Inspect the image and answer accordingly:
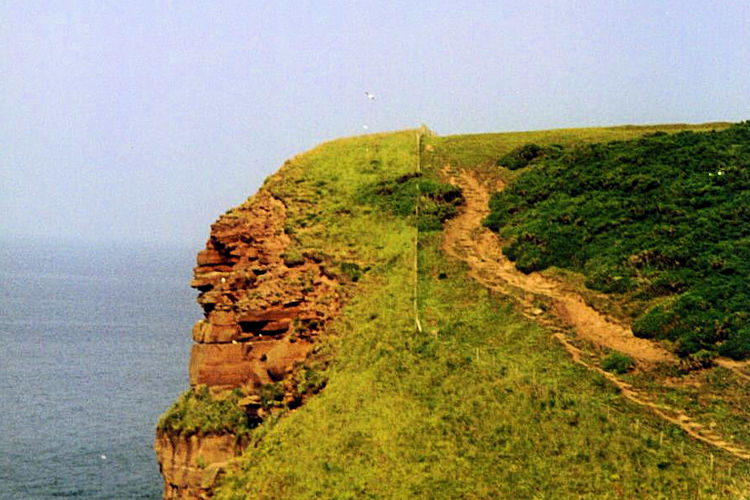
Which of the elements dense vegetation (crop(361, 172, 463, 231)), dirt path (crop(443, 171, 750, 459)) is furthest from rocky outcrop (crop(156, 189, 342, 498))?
dirt path (crop(443, 171, 750, 459))

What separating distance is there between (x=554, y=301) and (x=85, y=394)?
6895 centimetres

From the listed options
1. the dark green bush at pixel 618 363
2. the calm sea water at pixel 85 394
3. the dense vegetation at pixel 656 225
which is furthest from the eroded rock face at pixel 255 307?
the calm sea water at pixel 85 394

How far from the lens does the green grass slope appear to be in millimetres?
25406

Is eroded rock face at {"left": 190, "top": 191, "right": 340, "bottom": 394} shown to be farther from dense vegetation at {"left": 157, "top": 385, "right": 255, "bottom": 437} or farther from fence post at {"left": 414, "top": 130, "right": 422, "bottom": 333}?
fence post at {"left": 414, "top": 130, "right": 422, "bottom": 333}

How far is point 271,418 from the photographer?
3488cm

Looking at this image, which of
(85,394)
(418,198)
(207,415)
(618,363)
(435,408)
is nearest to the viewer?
(435,408)

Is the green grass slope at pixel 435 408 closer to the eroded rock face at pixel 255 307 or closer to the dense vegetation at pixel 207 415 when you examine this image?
the eroded rock face at pixel 255 307

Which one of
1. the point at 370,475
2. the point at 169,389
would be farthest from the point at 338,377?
the point at 169,389

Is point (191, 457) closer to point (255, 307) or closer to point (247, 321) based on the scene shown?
point (247, 321)

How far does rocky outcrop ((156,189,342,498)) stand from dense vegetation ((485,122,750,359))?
29.5 feet

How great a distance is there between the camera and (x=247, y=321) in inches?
1506

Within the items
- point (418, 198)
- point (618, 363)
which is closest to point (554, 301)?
point (618, 363)

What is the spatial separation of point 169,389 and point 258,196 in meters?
57.3

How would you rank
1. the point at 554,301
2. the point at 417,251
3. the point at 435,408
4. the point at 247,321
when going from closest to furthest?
1. the point at 435,408
2. the point at 554,301
3. the point at 247,321
4. the point at 417,251
